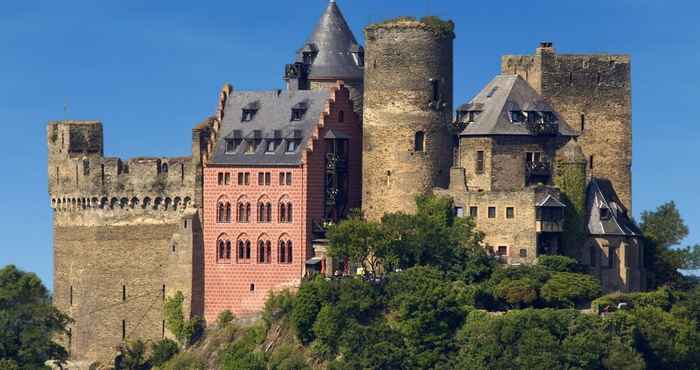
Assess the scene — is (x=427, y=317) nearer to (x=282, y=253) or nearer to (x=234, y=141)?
(x=282, y=253)

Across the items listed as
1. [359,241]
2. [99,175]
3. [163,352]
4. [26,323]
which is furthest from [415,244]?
[26,323]

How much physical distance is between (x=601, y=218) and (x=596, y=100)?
25.7 ft

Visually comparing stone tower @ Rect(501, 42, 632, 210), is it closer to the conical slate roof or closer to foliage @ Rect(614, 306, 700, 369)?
the conical slate roof

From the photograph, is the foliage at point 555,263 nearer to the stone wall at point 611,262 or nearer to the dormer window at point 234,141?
the stone wall at point 611,262

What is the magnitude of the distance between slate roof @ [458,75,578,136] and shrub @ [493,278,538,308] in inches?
342

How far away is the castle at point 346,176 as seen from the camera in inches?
5625

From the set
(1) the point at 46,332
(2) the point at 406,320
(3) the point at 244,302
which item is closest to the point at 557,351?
(2) the point at 406,320

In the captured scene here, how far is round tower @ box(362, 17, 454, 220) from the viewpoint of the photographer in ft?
472

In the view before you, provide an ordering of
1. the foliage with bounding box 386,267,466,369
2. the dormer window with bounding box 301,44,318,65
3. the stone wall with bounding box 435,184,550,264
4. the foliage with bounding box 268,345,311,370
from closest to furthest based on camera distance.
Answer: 1. the foliage with bounding box 386,267,466,369
2. the foliage with bounding box 268,345,311,370
3. the stone wall with bounding box 435,184,550,264
4. the dormer window with bounding box 301,44,318,65

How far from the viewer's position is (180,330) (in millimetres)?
148375

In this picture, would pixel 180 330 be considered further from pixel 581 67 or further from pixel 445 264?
pixel 581 67

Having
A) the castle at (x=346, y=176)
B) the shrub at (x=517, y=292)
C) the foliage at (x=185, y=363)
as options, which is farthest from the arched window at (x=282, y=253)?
the shrub at (x=517, y=292)

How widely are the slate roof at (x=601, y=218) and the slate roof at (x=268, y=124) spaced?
15.2 meters

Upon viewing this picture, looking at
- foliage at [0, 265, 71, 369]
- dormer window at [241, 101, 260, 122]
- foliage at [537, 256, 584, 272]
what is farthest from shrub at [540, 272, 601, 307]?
foliage at [0, 265, 71, 369]
